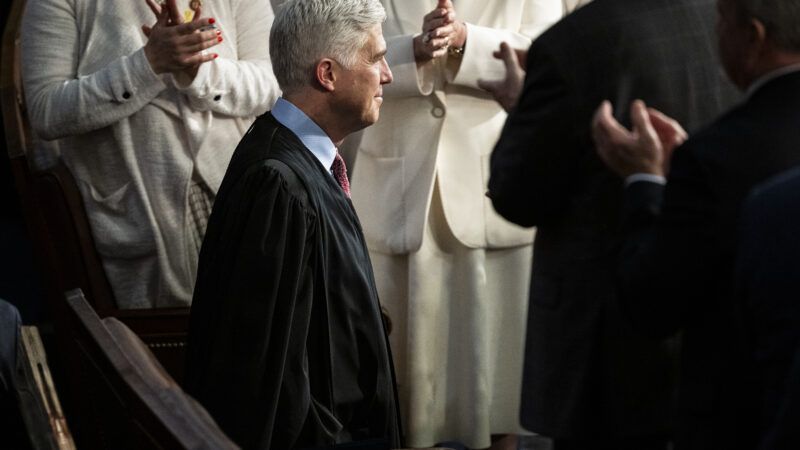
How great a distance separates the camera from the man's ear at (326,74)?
3922 mm

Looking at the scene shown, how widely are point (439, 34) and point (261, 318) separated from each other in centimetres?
129

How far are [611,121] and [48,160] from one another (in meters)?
2.60

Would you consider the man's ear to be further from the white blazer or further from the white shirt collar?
the white blazer

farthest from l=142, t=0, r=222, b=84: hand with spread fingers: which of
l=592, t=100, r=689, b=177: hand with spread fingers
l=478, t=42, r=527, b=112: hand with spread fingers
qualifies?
l=592, t=100, r=689, b=177: hand with spread fingers

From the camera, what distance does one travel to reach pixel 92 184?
479 centimetres

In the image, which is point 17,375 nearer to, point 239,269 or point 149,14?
point 239,269

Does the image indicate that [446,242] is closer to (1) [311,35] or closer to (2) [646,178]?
(1) [311,35]

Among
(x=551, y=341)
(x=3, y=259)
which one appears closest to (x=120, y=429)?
(x=551, y=341)

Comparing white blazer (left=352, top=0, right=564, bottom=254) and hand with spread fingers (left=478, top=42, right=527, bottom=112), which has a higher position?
hand with spread fingers (left=478, top=42, right=527, bottom=112)

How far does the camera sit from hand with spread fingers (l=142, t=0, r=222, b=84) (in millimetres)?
4438

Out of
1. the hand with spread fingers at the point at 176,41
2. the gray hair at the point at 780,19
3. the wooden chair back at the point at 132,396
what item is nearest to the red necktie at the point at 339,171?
the hand with spread fingers at the point at 176,41

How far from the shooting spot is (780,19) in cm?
249

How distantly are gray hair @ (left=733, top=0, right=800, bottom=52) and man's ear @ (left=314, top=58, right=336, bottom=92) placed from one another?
159 cm

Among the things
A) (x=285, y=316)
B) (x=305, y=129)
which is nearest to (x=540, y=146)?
(x=285, y=316)
